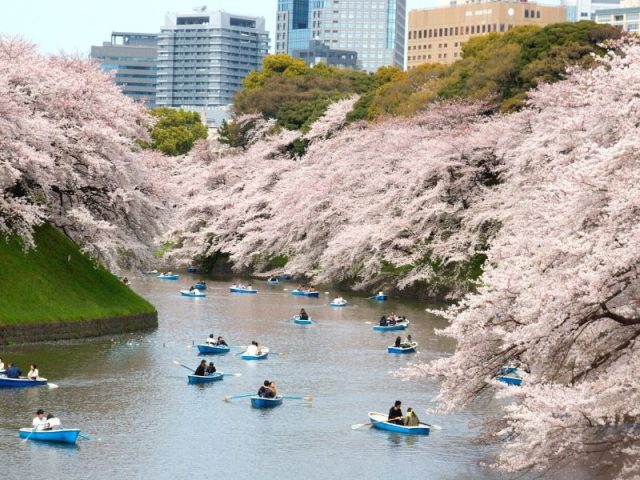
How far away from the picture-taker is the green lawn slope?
176ft

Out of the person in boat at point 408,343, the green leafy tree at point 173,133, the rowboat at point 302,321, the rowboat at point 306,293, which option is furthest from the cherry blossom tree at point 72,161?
the green leafy tree at point 173,133

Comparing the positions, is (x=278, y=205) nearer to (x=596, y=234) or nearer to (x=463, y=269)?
(x=463, y=269)

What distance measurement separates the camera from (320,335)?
62.4 metres

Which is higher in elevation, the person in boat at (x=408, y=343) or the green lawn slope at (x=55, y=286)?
the green lawn slope at (x=55, y=286)

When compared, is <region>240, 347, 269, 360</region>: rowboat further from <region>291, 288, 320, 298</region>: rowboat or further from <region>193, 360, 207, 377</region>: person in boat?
<region>291, 288, 320, 298</region>: rowboat

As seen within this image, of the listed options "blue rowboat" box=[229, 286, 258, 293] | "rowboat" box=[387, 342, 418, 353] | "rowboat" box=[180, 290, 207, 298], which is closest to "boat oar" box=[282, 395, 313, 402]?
"rowboat" box=[387, 342, 418, 353]

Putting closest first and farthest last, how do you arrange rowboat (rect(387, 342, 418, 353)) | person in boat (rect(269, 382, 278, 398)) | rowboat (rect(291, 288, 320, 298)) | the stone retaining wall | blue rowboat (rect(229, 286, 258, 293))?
Answer: person in boat (rect(269, 382, 278, 398))
the stone retaining wall
rowboat (rect(387, 342, 418, 353))
rowboat (rect(291, 288, 320, 298))
blue rowboat (rect(229, 286, 258, 293))

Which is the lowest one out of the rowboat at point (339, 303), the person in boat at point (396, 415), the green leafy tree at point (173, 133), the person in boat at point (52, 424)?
the rowboat at point (339, 303)

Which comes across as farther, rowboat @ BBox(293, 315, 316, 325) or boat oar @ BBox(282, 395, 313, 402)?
rowboat @ BBox(293, 315, 316, 325)

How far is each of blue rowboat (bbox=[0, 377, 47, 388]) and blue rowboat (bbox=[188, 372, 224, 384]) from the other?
5683mm

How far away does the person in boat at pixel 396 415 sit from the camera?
39.4m

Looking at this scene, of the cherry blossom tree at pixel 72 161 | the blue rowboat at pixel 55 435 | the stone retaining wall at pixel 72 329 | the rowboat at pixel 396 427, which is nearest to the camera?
the blue rowboat at pixel 55 435

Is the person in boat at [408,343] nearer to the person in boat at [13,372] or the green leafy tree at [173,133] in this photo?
the person in boat at [13,372]

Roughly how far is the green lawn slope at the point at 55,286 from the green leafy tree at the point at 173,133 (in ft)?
298
